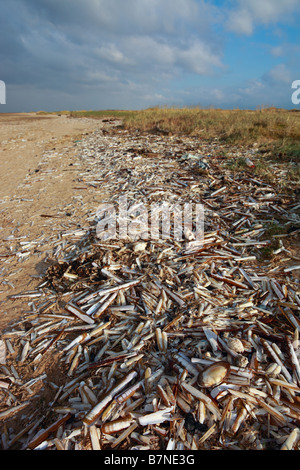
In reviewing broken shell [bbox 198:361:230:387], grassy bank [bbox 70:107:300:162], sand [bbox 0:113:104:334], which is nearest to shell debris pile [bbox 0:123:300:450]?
broken shell [bbox 198:361:230:387]

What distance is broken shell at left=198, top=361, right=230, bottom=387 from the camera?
189 cm

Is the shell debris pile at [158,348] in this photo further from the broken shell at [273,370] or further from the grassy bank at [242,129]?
the grassy bank at [242,129]

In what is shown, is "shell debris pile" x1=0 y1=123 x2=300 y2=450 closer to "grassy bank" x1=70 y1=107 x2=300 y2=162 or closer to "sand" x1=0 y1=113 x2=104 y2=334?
"sand" x1=0 y1=113 x2=104 y2=334

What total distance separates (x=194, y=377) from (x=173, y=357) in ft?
0.89

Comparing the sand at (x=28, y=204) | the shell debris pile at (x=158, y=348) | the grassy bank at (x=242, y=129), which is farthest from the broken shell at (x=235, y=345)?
the grassy bank at (x=242, y=129)

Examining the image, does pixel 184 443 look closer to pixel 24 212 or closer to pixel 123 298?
pixel 123 298

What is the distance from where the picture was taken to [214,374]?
1920mm

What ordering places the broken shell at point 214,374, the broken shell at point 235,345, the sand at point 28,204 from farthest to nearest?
the sand at point 28,204 < the broken shell at point 235,345 < the broken shell at point 214,374

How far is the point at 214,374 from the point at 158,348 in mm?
600

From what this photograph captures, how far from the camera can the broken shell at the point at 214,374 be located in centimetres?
189

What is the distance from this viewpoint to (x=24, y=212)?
18.4 ft

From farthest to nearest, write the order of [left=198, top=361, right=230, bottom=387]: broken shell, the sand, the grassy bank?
1. the grassy bank
2. the sand
3. [left=198, top=361, right=230, bottom=387]: broken shell

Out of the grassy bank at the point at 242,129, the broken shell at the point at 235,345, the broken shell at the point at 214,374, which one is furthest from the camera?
the grassy bank at the point at 242,129
